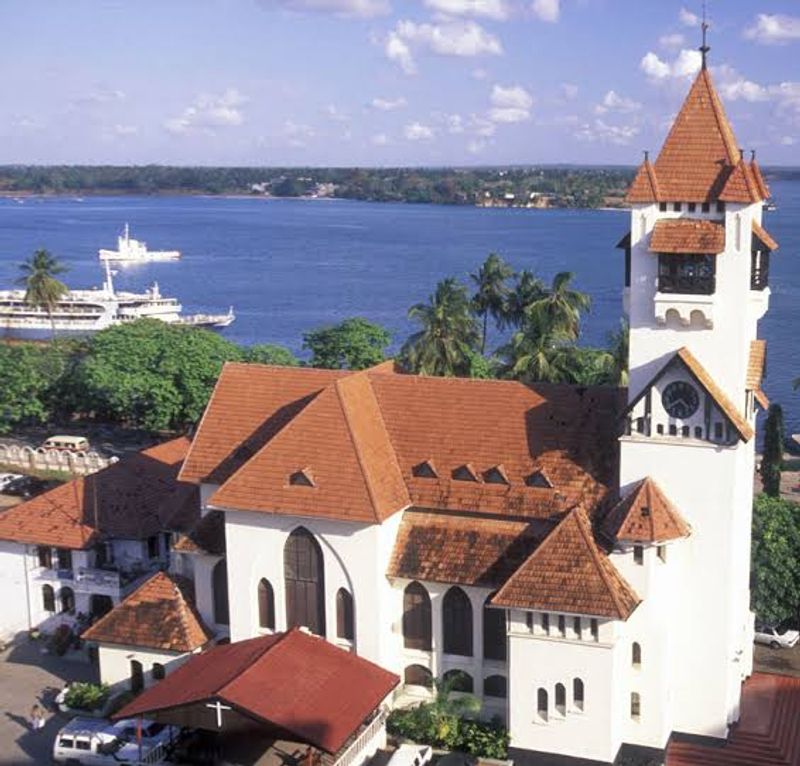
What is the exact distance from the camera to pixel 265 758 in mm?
32875

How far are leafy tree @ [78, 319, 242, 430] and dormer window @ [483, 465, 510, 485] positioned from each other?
3244 centimetres

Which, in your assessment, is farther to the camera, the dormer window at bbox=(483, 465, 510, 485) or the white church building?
the dormer window at bbox=(483, 465, 510, 485)

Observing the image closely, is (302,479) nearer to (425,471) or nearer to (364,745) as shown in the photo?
(425,471)

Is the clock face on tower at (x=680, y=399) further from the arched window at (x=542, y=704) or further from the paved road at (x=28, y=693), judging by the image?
the paved road at (x=28, y=693)

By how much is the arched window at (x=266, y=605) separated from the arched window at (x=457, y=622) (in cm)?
539

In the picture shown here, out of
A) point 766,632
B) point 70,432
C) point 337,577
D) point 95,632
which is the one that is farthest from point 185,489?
point 70,432

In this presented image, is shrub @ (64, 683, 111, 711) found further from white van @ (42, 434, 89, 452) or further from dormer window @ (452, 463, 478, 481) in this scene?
white van @ (42, 434, 89, 452)

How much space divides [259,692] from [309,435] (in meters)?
8.10

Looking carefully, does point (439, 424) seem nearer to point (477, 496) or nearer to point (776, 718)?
point (477, 496)

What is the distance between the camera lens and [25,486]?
6019 cm

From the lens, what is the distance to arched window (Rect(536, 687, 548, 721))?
111ft

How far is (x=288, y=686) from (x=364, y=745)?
3360 mm

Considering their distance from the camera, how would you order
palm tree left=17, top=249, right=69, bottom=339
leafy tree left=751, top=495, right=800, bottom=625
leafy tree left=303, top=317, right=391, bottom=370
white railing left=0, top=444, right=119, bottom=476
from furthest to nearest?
palm tree left=17, top=249, right=69, bottom=339 → leafy tree left=303, top=317, right=391, bottom=370 → white railing left=0, top=444, right=119, bottom=476 → leafy tree left=751, top=495, right=800, bottom=625

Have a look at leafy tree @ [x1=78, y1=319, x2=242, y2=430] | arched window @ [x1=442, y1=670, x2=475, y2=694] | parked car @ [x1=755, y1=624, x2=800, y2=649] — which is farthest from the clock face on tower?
leafy tree @ [x1=78, y1=319, x2=242, y2=430]
